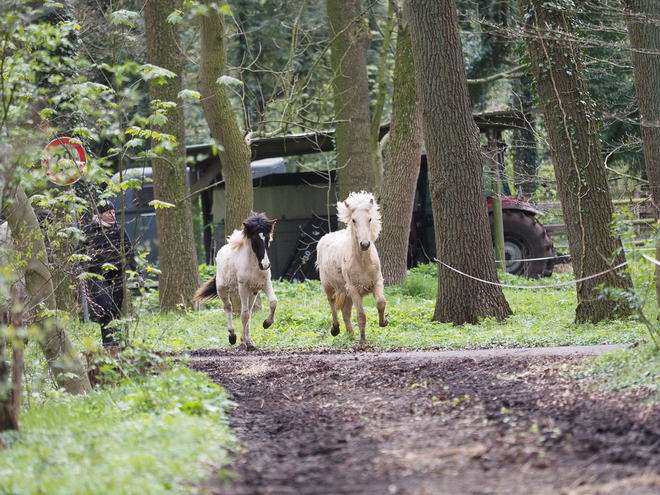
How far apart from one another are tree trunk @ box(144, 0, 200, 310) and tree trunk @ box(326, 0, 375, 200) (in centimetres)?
390

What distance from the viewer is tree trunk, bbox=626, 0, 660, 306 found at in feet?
47.3

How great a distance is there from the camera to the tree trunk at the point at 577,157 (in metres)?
11.0

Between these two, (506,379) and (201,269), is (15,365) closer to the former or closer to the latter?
(506,379)

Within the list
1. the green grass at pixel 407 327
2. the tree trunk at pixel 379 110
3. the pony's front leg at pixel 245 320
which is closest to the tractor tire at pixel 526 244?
the green grass at pixel 407 327

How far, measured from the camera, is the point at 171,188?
1627 cm

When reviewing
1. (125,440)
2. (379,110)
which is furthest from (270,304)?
(379,110)

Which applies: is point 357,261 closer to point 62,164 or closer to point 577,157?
point 577,157

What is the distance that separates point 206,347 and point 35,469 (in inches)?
308

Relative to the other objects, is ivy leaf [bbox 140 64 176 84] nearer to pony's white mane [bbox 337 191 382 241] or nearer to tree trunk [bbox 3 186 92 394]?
tree trunk [bbox 3 186 92 394]

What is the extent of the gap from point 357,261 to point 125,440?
6.44m

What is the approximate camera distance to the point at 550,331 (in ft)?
36.6

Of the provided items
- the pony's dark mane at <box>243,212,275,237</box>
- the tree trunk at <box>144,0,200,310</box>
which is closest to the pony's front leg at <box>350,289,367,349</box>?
the pony's dark mane at <box>243,212,275,237</box>

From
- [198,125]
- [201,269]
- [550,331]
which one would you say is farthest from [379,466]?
[198,125]

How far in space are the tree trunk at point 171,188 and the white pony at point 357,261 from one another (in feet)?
17.0
